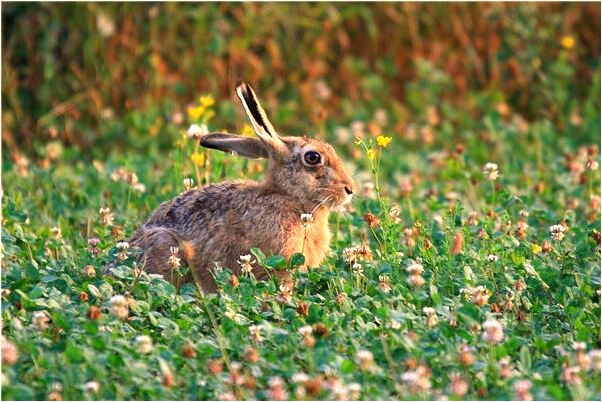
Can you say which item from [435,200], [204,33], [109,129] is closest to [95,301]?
[435,200]

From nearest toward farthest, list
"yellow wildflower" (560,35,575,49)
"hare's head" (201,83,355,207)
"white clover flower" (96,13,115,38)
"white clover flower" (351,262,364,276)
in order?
"white clover flower" (351,262,364,276) < "hare's head" (201,83,355,207) < "white clover flower" (96,13,115,38) < "yellow wildflower" (560,35,575,49)

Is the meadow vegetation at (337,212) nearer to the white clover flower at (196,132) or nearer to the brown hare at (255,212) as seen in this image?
the white clover flower at (196,132)

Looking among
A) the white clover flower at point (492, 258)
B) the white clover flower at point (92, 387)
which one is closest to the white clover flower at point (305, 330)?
the white clover flower at point (92, 387)

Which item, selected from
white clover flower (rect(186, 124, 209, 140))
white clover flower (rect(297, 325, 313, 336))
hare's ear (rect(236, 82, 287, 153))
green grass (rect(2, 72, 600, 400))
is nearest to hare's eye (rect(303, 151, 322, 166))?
hare's ear (rect(236, 82, 287, 153))

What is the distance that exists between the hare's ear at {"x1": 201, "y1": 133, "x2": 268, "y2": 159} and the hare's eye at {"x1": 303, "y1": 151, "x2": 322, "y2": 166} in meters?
0.34

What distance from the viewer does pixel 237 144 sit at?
7449 millimetres

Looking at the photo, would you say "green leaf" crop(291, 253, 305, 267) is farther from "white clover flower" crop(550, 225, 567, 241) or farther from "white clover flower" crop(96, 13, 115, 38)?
"white clover flower" crop(96, 13, 115, 38)

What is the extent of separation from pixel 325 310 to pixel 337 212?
1508mm

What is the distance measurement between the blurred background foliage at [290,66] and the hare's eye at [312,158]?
4008 millimetres

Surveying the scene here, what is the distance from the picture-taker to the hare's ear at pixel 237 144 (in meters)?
7.44

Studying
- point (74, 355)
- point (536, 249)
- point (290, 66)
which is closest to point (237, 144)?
point (536, 249)

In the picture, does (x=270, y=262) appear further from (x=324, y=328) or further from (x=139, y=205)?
(x=139, y=205)

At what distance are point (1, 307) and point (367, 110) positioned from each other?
725 cm

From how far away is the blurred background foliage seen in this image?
11523 mm
